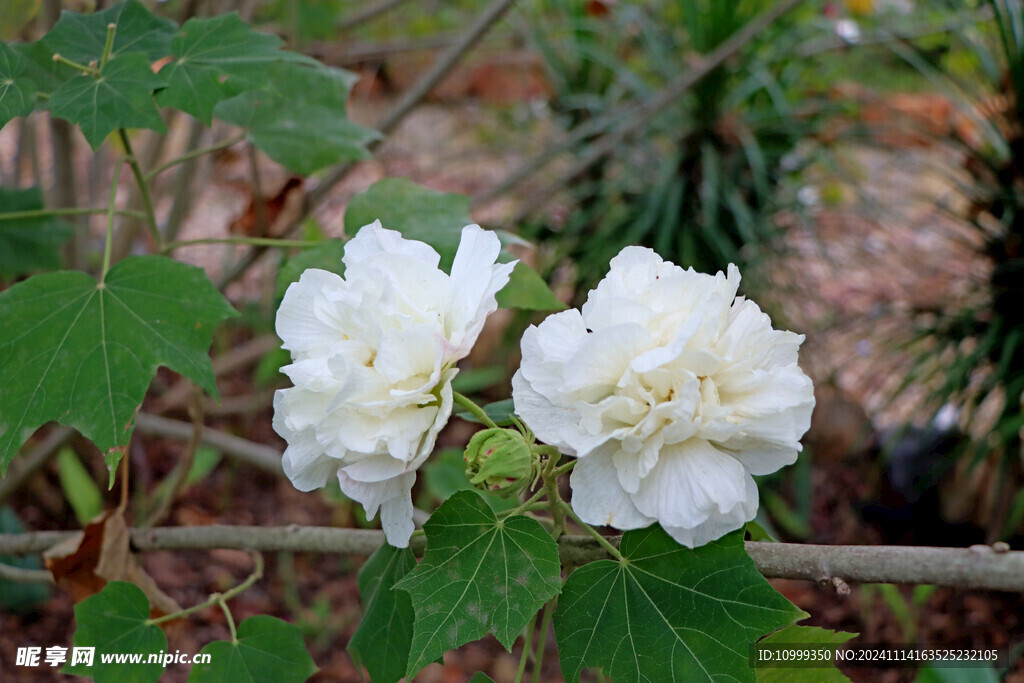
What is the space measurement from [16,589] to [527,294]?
1.56 meters

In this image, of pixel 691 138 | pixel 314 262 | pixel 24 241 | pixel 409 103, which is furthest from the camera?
pixel 691 138

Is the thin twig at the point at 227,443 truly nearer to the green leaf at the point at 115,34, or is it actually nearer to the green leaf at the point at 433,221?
the green leaf at the point at 433,221

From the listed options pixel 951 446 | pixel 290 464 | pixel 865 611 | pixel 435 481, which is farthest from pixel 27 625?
pixel 951 446

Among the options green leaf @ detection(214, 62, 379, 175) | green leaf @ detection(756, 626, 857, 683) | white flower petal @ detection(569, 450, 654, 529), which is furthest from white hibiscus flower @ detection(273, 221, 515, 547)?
green leaf @ detection(214, 62, 379, 175)

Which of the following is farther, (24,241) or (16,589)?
(16,589)

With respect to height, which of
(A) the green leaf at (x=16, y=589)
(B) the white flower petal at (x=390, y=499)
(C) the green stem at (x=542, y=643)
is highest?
(B) the white flower petal at (x=390, y=499)

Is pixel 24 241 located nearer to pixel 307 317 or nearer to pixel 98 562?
pixel 98 562

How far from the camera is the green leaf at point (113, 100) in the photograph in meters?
0.72

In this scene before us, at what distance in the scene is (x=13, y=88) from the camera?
727 mm

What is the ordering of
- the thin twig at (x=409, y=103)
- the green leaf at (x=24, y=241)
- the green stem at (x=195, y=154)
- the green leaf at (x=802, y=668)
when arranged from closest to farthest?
Result: the green leaf at (x=802, y=668), the green stem at (x=195, y=154), the green leaf at (x=24, y=241), the thin twig at (x=409, y=103)

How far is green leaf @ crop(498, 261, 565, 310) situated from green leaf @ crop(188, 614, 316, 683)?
393mm

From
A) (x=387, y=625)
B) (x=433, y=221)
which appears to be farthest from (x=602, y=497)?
(x=433, y=221)

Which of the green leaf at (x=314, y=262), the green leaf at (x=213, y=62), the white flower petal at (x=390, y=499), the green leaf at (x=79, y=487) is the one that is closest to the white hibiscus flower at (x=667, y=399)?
the white flower petal at (x=390, y=499)

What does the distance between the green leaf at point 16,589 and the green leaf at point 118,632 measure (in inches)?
44.9
